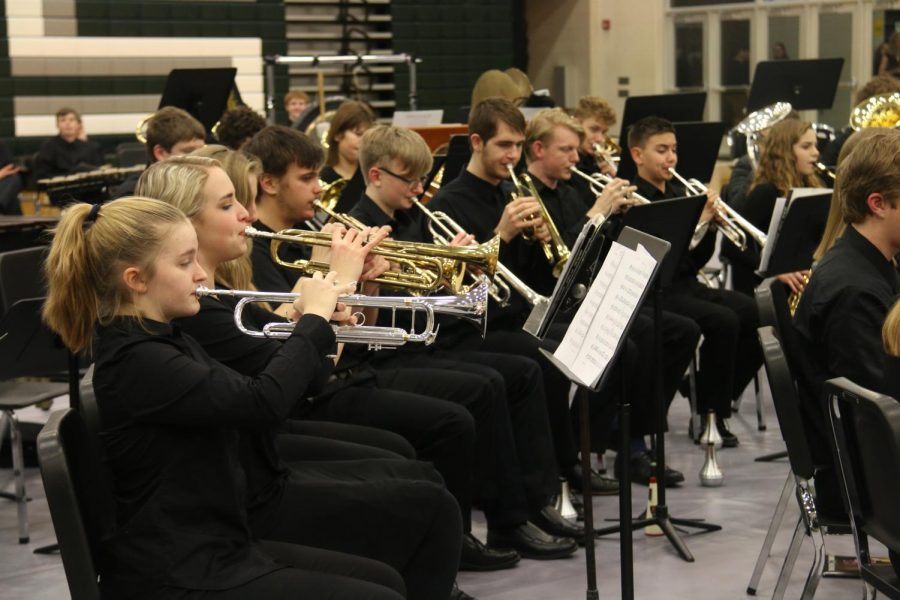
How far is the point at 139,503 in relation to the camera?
244 cm

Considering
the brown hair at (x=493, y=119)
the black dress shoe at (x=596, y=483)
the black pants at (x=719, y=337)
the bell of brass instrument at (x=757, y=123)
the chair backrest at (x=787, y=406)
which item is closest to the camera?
the chair backrest at (x=787, y=406)

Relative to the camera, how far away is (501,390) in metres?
4.18

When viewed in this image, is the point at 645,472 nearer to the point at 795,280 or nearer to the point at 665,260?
the point at 795,280

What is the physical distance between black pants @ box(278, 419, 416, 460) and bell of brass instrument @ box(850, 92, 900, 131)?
4.03 m

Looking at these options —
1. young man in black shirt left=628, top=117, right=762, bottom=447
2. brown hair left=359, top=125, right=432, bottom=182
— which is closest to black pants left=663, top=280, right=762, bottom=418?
young man in black shirt left=628, top=117, right=762, bottom=447

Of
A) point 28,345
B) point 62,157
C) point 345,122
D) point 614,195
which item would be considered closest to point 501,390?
point 614,195

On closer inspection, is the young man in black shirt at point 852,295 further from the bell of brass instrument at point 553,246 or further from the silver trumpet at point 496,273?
the bell of brass instrument at point 553,246

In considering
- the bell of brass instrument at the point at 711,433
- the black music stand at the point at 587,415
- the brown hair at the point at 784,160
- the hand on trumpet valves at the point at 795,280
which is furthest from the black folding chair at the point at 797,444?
the brown hair at the point at 784,160

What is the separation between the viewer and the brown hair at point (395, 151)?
448 centimetres

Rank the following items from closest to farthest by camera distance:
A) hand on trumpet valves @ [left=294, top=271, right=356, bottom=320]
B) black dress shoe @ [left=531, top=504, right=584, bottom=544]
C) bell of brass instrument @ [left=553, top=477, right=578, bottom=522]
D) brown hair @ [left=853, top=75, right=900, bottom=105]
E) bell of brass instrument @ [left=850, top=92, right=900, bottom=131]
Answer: hand on trumpet valves @ [left=294, top=271, right=356, bottom=320], black dress shoe @ [left=531, top=504, right=584, bottom=544], bell of brass instrument @ [left=553, top=477, right=578, bottom=522], bell of brass instrument @ [left=850, top=92, right=900, bottom=131], brown hair @ [left=853, top=75, right=900, bottom=105]

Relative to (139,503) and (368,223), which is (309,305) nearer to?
(139,503)

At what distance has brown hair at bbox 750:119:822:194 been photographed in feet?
19.5

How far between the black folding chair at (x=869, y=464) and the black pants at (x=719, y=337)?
2.57m

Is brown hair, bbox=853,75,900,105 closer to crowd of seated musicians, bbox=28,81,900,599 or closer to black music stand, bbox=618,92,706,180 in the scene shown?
black music stand, bbox=618,92,706,180
